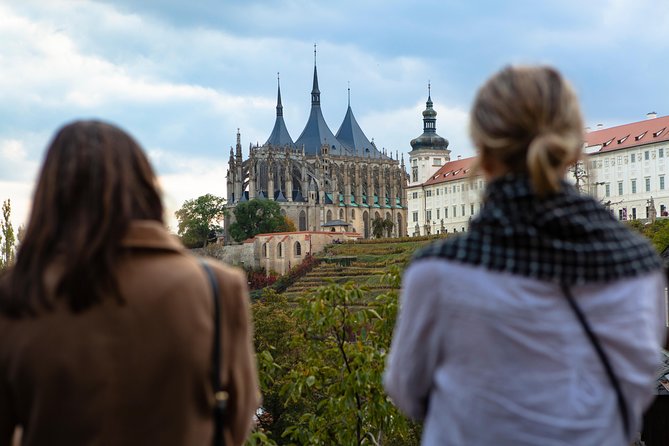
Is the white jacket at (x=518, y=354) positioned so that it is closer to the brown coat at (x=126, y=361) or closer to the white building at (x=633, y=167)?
the brown coat at (x=126, y=361)

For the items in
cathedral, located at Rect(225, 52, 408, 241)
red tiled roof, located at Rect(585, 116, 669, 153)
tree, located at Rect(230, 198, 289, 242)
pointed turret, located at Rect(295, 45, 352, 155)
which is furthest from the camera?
pointed turret, located at Rect(295, 45, 352, 155)

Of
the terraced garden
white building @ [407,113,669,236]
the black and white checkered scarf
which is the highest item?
white building @ [407,113,669,236]

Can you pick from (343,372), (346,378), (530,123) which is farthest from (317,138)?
(530,123)

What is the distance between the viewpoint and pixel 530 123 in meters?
2.18

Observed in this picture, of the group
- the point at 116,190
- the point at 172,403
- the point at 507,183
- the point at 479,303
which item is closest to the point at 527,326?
the point at 479,303

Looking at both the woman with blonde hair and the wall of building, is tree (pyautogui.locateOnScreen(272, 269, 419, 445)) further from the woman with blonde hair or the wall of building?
the wall of building

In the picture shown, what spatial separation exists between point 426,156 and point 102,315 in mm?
90929

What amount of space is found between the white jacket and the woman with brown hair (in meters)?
0.49

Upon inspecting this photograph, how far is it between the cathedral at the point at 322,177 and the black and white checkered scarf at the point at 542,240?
79.5 m

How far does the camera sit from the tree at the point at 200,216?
8141cm

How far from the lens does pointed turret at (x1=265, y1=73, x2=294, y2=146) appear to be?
9888 centimetres

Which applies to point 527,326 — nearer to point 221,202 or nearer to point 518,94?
point 518,94

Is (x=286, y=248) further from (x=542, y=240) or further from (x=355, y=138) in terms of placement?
(x=542, y=240)

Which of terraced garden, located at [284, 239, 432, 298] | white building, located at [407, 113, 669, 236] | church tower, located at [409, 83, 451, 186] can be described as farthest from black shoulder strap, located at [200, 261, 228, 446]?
church tower, located at [409, 83, 451, 186]
